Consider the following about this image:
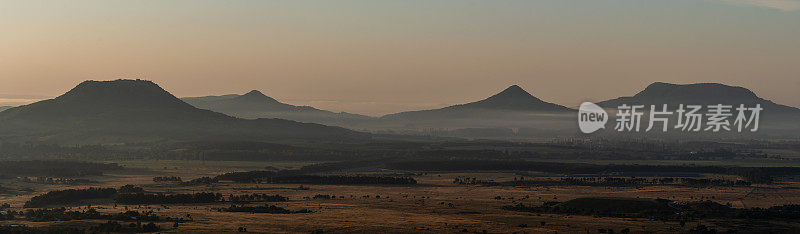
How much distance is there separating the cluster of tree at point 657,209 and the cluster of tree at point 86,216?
59.3 m

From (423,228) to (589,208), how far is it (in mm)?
40773

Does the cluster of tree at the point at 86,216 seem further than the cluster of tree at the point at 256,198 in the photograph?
No

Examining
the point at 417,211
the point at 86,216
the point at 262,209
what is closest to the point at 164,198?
the point at 262,209

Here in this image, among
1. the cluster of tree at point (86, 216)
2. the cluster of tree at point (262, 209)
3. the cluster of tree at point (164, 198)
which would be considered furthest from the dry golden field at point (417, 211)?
the cluster of tree at point (164, 198)

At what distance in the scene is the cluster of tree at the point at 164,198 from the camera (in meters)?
163

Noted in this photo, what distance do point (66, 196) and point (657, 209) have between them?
107 m

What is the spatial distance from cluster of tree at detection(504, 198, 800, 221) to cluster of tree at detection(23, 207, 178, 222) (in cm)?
5928

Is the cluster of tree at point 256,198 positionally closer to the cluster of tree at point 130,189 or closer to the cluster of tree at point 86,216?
the cluster of tree at point 130,189

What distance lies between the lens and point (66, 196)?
16725 centimetres

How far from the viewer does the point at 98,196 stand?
173500 mm

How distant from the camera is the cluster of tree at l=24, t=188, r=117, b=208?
523ft

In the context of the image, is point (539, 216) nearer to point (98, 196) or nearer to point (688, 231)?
point (688, 231)

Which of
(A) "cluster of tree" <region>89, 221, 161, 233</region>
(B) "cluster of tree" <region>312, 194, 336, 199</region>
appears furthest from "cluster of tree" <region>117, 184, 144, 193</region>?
(A) "cluster of tree" <region>89, 221, 161, 233</region>

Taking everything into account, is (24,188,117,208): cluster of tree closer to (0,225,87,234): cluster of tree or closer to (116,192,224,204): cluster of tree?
(116,192,224,204): cluster of tree
